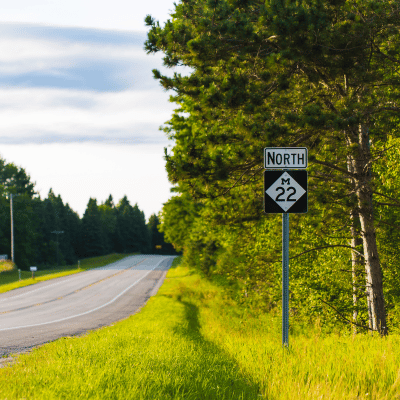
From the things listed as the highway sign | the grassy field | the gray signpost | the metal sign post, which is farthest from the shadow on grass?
the highway sign

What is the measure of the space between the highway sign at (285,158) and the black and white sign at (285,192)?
16 cm

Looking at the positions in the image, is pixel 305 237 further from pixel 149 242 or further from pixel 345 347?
pixel 149 242

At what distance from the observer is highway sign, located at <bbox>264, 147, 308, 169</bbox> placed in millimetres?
6090

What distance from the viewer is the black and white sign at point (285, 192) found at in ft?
19.5

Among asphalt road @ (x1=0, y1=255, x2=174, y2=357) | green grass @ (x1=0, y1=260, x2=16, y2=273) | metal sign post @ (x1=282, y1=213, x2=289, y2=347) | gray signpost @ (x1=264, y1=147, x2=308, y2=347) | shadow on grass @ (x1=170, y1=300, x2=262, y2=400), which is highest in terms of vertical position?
gray signpost @ (x1=264, y1=147, x2=308, y2=347)

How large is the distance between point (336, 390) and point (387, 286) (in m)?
7.25

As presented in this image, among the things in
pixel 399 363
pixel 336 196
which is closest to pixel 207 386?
pixel 399 363

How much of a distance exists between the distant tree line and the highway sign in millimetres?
77987

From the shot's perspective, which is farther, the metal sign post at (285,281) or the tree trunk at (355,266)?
the tree trunk at (355,266)

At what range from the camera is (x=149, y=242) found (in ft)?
426

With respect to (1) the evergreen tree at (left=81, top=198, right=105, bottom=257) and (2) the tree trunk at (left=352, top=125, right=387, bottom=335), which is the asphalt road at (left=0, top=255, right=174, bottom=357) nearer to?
(2) the tree trunk at (left=352, top=125, right=387, bottom=335)

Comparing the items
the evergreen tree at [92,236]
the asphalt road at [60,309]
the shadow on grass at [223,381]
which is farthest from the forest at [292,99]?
the evergreen tree at [92,236]

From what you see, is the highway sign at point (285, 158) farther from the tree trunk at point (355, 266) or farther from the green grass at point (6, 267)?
the green grass at point (6, 267)

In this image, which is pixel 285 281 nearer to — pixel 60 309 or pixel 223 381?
pixel 223 381
